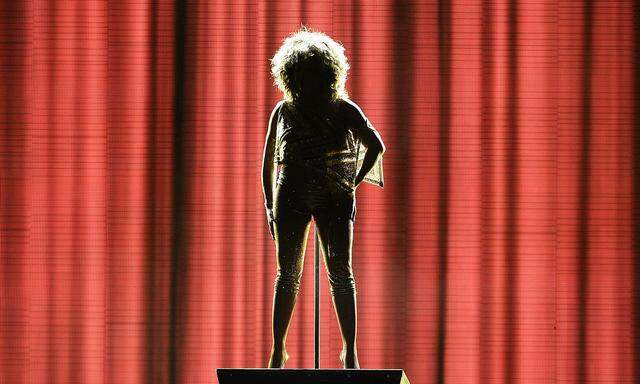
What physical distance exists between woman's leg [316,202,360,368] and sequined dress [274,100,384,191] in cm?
14

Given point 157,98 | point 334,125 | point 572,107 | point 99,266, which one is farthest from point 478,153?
point 99,266

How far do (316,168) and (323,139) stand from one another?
4.3 inches

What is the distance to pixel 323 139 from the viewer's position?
2.63 m

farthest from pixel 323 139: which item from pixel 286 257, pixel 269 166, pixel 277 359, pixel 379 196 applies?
pixel 379 196

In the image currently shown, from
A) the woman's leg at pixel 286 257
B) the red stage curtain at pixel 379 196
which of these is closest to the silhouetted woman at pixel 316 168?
the woman's leg at pixel 286 257

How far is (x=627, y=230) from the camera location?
3.55 meters

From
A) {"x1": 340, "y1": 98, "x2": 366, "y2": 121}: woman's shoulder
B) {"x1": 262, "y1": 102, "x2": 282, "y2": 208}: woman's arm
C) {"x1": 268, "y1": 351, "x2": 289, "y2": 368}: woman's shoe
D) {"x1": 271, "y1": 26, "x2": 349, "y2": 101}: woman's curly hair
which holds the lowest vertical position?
{"x1": 268, "y1": 351, "x2": 289, "y2": 368}: woman's shoe

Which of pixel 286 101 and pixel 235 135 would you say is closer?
pixel 286 101

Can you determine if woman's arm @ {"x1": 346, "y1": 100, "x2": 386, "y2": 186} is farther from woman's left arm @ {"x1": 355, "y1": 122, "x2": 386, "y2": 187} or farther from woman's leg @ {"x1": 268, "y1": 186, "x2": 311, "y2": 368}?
woman's leg @ {"x1": 268, "y1": 186, "x2": 311, "y2": 368}

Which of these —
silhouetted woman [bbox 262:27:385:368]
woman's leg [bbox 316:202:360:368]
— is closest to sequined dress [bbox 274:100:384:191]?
silhouetted woman [bbox 262:27:385:368]

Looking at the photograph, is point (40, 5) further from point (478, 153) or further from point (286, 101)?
point (478, 153)

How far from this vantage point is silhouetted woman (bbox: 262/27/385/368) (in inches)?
104

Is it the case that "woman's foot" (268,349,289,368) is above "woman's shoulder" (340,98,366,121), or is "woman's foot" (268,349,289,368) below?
below

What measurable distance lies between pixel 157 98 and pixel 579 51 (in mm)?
2083
